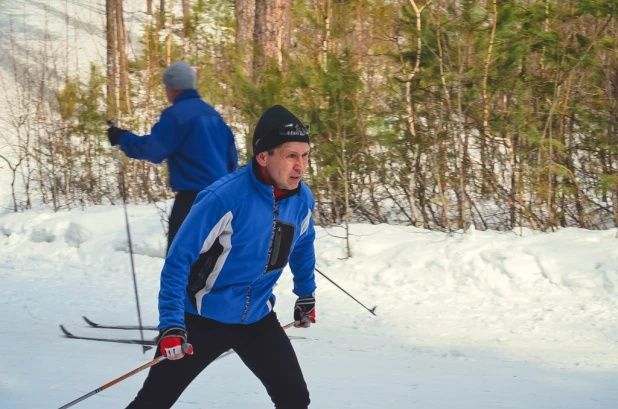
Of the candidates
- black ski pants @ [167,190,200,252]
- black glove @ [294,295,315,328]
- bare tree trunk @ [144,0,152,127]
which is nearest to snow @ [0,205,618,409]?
black ski pants @ [167,190,200,252]

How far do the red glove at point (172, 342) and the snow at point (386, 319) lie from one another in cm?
174

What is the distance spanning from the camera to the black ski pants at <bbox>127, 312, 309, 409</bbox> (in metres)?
2.54

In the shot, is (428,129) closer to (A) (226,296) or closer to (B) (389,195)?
→ (B) (389,195)

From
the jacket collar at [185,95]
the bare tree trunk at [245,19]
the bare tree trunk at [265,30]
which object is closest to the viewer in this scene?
the jacket collar at [185,95]

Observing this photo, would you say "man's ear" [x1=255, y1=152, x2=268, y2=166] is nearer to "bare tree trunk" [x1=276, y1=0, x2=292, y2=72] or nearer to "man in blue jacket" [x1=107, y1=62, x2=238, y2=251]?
"man in blue jacket" [x1=107, y1=62, x2=238, y2=251]

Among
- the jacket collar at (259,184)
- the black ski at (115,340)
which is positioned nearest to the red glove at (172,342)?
the jacket collar at (259,184)

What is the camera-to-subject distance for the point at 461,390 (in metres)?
4.23

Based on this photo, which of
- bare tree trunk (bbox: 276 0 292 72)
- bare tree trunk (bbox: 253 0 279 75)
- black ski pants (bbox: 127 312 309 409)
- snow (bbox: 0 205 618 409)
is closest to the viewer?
black ski pants (bbox: 127 312 309 409)

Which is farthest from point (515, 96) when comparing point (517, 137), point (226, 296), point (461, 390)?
point (226, 296)

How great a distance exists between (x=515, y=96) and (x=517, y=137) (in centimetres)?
50

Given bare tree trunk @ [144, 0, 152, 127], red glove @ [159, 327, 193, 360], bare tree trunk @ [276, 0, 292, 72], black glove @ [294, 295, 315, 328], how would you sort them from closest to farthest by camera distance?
red glove @ [159, 327, 193, 360] → black glove @ [294, 295, 315, 328] → bare tree trunk @ [276, 0, 292, 72] → bare tree trunk @ [144, 0, 152, 127]

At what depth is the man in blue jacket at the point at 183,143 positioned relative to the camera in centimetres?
447

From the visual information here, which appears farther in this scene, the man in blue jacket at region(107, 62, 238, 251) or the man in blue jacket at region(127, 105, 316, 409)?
the man in blue jacket at region(107, 62, 238, 251)

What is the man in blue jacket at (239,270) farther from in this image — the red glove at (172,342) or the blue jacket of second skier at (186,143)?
the blue jacket of second skier at (186,143)
